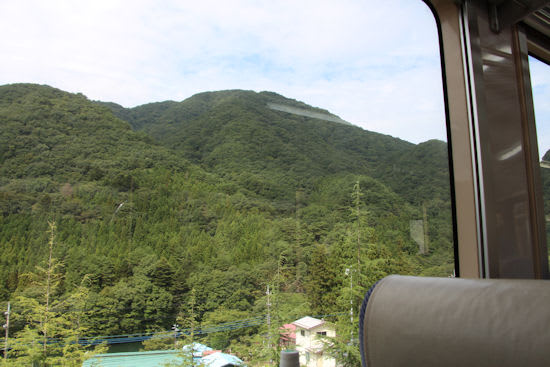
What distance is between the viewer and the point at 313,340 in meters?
2.18

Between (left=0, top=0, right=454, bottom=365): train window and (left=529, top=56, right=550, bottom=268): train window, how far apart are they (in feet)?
1.49

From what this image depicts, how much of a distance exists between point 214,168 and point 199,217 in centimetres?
34

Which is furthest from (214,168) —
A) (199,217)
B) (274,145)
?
(274,145)

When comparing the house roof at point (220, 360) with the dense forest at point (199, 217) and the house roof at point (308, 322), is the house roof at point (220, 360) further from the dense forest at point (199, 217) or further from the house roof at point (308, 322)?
the house roof at point (308, 322)

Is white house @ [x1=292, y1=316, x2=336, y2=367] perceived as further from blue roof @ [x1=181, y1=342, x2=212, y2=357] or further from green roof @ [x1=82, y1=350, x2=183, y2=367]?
green roof @ [x1=82, y1=350, x2=183, y2=367]

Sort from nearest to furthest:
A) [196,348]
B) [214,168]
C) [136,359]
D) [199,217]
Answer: [136,359] < [196,348] < [199,217] < [214,168]

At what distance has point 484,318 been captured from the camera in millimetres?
724

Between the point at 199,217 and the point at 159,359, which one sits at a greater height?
the point at 199,217

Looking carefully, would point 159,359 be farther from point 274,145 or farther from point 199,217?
point 274,145

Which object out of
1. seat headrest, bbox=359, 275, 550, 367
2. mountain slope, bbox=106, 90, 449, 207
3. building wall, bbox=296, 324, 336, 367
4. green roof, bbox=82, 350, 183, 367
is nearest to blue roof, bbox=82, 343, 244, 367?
green roof, bbox=82, 350, 183, 367

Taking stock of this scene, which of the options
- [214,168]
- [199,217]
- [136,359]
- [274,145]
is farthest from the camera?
[274,145]

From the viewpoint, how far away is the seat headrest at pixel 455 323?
671mm

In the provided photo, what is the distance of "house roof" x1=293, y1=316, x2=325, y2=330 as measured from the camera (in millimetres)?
2135

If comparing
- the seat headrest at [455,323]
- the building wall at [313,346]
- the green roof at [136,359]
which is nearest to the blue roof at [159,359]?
the green roof at [136,359]
